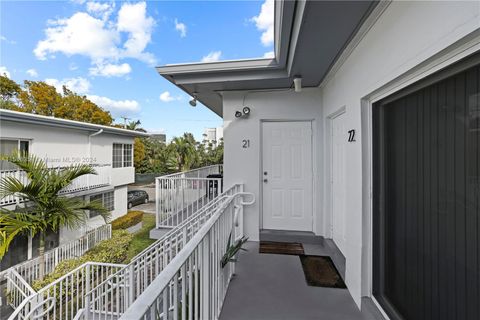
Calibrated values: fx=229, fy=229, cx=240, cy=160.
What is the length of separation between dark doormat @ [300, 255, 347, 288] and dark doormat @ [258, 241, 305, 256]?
206 millimetres

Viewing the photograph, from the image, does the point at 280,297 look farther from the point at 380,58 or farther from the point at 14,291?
the point at 14,291

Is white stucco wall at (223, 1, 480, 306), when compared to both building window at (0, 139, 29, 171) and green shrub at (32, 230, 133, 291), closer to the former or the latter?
green shrub at (32, 230, 133, 291)

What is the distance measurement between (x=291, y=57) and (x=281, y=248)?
2727mm

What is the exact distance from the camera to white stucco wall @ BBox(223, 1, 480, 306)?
46.6 inches

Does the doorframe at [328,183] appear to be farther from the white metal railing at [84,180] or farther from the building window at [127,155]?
the building window at [127,155]

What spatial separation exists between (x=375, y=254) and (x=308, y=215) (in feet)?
6.07

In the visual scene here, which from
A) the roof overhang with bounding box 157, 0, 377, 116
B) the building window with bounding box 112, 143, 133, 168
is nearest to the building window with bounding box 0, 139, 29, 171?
the building window with bounding box 112, 143, 133, 168

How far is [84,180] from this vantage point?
835 cm

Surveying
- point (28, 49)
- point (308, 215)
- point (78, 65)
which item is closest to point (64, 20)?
point (28, 49)

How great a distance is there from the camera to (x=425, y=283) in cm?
146

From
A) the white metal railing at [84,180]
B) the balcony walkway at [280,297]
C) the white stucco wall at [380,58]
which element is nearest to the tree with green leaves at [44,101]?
the white metal railing at [84,180]

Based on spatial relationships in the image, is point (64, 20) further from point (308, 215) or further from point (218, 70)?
point (308, 215)

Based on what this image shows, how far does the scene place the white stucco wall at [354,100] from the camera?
46.6 inches

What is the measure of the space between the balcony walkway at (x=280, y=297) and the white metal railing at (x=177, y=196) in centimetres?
259
